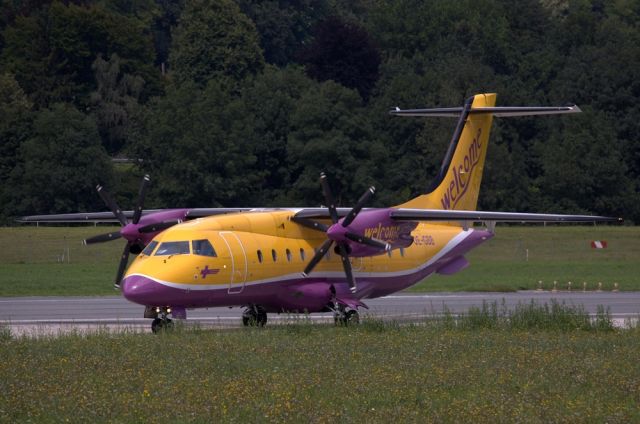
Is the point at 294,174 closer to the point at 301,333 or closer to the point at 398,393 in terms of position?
the point at 301,333

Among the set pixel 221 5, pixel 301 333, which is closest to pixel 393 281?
pixel 301 333

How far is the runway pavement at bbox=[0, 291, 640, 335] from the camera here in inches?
1180

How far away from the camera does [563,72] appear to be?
8781 centimetres

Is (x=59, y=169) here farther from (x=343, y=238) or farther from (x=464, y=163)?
(x=343, y=238)

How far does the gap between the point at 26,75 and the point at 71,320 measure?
205ft

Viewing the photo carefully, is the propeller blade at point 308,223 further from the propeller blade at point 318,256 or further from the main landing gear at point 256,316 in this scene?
the main landing gear at point 256,316

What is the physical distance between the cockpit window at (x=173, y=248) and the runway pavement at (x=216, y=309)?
7.21 ft

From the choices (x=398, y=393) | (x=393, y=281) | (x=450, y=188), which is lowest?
(x=398, y=393)

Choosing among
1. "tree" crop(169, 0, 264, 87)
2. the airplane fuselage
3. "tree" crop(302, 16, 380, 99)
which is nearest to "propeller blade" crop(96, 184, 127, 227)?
the airplane fuselage

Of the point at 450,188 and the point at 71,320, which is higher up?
the point at 450,188

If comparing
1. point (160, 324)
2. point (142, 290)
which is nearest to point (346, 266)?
point (160, 324)

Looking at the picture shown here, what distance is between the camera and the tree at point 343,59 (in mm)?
95125

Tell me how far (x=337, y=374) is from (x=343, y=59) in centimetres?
7770

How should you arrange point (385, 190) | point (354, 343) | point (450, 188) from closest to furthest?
point (354, 343)
point (450, 188)
point (385, 190)
